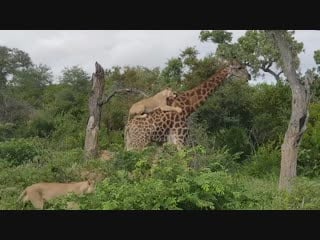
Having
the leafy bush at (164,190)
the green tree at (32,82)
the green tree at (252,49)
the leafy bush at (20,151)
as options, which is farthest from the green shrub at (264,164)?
the green tree at (32,82)

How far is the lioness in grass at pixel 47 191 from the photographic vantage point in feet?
23.5

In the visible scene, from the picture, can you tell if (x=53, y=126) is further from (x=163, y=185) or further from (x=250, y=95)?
(x=163, y=185)

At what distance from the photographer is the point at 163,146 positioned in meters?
8.78

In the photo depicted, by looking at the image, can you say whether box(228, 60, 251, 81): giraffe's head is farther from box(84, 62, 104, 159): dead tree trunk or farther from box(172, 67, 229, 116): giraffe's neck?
box(84, 62, 104, 159): dead tree trunk

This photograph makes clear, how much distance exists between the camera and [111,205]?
573 cm

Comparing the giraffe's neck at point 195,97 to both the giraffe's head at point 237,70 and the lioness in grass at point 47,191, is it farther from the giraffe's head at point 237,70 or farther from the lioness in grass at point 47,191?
the lioness in grass at point 47,191

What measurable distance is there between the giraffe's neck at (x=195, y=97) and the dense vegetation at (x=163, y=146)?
65cm

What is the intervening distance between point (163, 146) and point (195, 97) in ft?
9.77

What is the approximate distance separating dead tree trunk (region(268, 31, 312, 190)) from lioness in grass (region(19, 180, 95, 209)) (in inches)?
114

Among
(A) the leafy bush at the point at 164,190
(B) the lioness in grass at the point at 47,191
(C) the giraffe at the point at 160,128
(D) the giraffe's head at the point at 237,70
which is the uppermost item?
(D) the giraffe's head at the point at 237,70

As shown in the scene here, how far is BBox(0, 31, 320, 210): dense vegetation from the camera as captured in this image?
630 cm

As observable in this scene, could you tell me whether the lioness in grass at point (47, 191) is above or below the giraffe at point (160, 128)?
below

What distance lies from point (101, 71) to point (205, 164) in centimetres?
395
